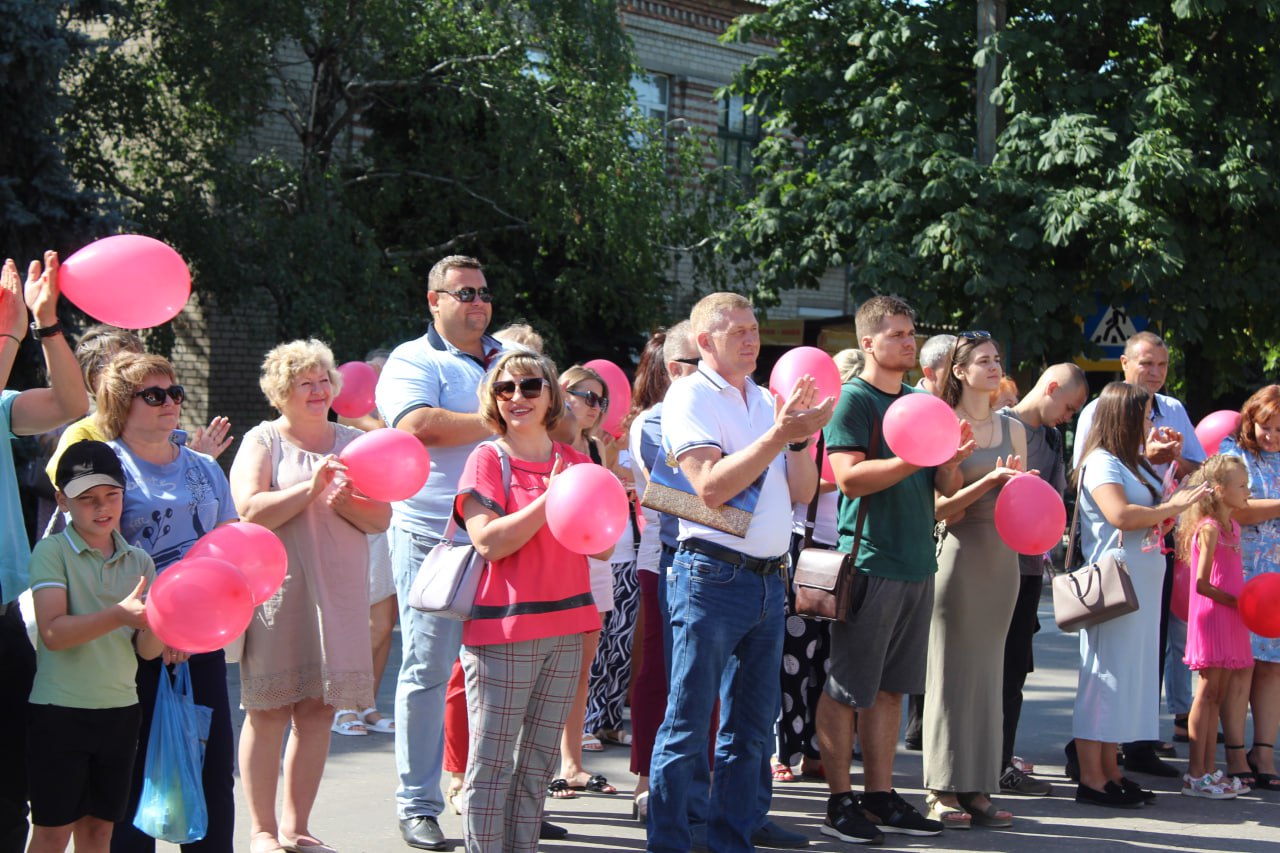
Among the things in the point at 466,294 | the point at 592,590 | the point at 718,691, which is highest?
the point at 466,294

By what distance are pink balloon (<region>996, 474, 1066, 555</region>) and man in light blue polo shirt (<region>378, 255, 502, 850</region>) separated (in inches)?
86.8

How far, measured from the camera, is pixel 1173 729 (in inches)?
316

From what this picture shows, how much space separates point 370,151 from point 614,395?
11398 mm

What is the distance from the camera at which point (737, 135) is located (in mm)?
23672

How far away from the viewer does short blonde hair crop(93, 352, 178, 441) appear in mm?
4492

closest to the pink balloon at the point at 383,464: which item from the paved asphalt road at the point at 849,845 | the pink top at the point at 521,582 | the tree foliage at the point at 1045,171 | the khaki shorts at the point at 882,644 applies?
the pink top at the point at 521,582

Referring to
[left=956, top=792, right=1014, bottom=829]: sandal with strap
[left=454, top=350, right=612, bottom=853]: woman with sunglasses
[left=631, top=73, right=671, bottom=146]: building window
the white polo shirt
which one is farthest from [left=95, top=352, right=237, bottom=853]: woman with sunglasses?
[left=631, top=73, right=671, bottom=146]: building window

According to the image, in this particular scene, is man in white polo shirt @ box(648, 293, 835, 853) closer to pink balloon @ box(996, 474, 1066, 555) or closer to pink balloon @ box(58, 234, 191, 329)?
pink balloon @ box(996, 474, 1066, 555)

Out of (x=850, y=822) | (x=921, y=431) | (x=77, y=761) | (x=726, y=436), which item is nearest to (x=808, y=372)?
(x=921, y=431)

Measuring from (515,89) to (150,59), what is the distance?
3785 mm

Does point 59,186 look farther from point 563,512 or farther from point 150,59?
point 563,512

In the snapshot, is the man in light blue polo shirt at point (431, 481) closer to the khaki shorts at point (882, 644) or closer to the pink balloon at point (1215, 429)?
the khaki shorts at point (882, 644)

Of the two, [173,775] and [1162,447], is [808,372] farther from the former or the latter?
[173,775]

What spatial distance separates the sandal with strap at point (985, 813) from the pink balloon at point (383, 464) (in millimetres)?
2857
